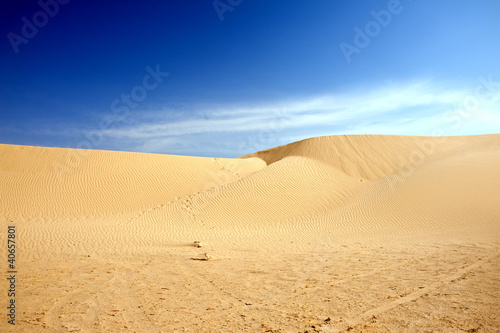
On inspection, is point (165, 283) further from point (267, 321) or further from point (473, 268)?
point (473, 268)

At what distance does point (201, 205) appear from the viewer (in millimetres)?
Result: 17516

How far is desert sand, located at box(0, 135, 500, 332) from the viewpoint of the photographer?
4238mm

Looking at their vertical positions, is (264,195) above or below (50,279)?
above

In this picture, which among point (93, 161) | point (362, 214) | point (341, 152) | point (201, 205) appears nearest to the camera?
point (362, 214)

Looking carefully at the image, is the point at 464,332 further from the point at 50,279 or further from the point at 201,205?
the point at 201,205

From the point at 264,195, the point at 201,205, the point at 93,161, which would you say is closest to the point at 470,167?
the point at 264,195

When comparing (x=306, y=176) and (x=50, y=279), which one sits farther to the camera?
(x=306, y=176)

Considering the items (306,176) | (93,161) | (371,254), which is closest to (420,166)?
(306,176)

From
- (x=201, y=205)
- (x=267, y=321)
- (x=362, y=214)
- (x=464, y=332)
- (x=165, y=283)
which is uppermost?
(x=201, y=205)

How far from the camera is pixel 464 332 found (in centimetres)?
353

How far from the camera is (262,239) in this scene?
11.9 metres

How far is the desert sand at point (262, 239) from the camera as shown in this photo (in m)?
4.24

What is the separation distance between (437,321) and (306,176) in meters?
17.3

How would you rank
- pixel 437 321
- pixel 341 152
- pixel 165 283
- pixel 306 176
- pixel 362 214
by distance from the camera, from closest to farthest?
pixel 437 321, pixel 165 283, pixel 362 214, pixel 306 176, pixel 341 152
